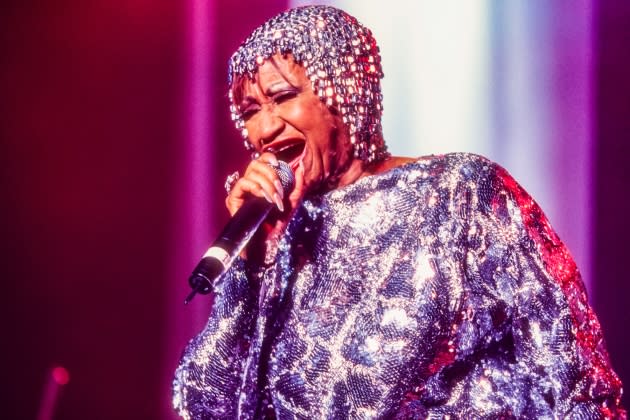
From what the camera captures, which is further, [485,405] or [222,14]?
[222,14]

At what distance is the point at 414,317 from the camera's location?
4.64ft

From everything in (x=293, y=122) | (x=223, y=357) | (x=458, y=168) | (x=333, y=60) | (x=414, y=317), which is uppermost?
(x=333, y=60)

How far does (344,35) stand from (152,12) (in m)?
2.13

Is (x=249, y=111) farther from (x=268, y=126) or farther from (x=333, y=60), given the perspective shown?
(x=333, y=60)

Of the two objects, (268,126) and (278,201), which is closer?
(278,201)

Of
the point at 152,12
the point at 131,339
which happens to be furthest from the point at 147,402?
the point at 152,12

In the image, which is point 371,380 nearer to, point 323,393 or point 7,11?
point 323,393

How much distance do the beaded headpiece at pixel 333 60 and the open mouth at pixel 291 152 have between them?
134 millimetres

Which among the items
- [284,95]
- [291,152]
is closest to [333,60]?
[284,95]

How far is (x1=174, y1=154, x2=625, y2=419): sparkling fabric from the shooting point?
54.2 inches

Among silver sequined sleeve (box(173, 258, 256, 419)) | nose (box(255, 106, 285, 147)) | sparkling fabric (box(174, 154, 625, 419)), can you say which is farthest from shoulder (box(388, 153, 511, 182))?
silver sequined sleeve (box(173, 258, 256, 419))

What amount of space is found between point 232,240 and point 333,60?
646 mm

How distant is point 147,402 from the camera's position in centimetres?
371

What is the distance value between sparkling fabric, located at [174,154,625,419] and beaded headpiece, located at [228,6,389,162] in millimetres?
183
